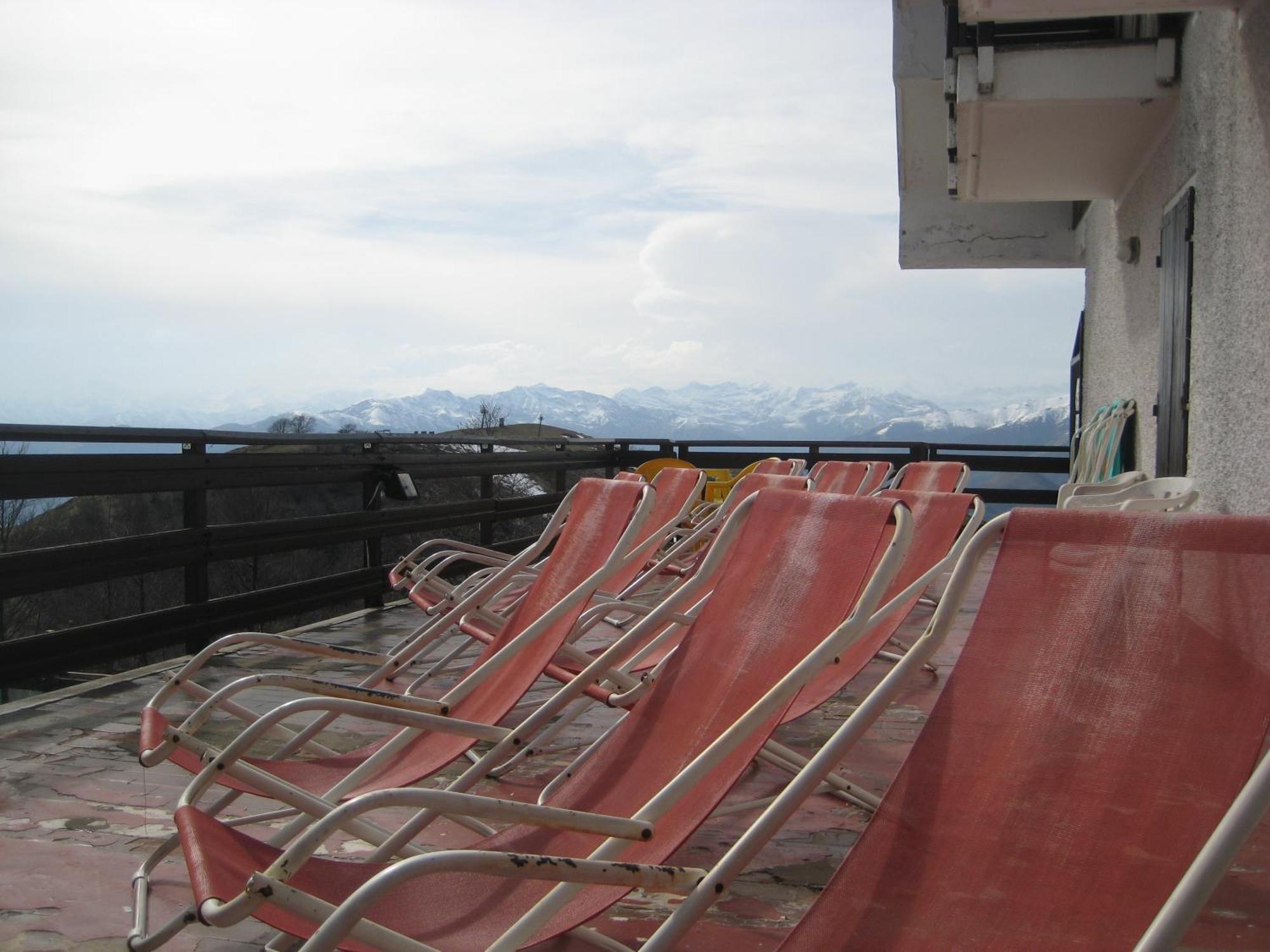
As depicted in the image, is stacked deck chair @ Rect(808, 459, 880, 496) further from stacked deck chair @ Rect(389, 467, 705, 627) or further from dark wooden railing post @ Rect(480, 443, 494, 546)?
dark wooden railing post @ Rect(480, 443, 494, 546)

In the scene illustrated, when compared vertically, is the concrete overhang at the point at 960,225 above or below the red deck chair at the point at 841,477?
above

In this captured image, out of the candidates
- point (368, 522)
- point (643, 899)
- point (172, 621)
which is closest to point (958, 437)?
point (368, 522)

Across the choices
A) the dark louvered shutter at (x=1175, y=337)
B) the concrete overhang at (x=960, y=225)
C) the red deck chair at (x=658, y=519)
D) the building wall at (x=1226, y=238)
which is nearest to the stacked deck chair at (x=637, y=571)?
the red deck chair at (x=658, y=519)

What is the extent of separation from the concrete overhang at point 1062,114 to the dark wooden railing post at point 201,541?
157 inches

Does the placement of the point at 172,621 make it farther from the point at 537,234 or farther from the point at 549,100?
the point at 537,234

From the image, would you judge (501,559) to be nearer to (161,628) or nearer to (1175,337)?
(161,628)

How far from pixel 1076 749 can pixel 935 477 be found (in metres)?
3.62

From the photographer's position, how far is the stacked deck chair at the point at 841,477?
16.7 feet

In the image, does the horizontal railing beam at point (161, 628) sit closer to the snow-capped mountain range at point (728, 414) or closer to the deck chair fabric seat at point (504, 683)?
the snow-capped mountain range at point (728, 414)

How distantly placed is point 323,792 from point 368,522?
138 inches

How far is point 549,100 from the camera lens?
7703mm

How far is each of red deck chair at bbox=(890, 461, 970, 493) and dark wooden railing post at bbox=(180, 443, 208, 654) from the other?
10.4 ft

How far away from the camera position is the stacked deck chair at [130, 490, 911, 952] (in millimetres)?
1183

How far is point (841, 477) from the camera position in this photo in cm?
532
